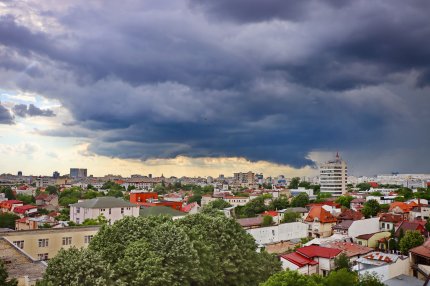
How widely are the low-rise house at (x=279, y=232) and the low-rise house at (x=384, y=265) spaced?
16320 mm

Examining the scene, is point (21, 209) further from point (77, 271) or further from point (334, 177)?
point (334, 177)

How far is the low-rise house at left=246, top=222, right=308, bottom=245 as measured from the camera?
47219 millimetres

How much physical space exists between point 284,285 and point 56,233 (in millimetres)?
23607

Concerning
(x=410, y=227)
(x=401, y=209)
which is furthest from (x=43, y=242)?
(x=401, y=209)

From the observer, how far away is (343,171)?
122562 mm

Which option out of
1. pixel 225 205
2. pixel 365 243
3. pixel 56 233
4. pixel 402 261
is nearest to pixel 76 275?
pixel 56 233

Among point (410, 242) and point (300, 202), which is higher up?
point (300, 202)

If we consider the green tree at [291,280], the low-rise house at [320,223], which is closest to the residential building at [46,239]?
the green tree at [291,280]

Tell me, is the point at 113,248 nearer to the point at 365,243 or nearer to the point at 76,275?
the point at 76,275

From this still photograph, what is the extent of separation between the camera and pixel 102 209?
5312cm

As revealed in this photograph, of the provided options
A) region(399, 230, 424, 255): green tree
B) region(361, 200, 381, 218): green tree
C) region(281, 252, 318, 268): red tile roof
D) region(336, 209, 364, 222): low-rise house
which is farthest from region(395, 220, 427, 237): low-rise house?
region(281, 252, 318, 268): red tile roof

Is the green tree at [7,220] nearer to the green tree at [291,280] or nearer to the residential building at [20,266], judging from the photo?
the residential building at [20,266]

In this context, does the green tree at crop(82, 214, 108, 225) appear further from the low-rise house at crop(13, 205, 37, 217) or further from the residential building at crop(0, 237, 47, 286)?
the low-rise house at crop(13, 205, 37, 217)

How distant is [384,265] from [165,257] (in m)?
16.5
